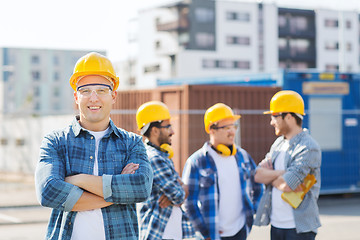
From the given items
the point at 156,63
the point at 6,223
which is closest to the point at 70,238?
the point at 6,223

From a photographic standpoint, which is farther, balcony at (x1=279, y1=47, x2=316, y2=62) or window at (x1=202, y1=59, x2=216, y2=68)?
balcony at (x1=279, y1=47, x2=316, y2=62)

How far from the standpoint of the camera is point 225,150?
18.4 ft

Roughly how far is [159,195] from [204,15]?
68356 mm

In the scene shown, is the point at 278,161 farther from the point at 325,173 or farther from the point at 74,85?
the point at 325,173

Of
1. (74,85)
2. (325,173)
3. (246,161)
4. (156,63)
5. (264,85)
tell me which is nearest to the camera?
(74,85)

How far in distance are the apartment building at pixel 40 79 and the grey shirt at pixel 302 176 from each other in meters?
77.9

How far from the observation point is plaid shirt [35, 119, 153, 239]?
10.6 feet

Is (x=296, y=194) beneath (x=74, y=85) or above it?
beneath

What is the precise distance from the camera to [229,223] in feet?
18.0

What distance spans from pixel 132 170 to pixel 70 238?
1.58 feet

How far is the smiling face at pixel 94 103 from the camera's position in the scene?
3338mm

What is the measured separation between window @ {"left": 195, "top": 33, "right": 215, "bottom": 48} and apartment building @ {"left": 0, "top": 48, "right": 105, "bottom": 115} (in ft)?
66.8

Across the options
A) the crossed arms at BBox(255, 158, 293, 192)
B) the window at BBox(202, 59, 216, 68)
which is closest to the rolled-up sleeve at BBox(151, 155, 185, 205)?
the crossed arms at BBox(255, 158, 293, 192)

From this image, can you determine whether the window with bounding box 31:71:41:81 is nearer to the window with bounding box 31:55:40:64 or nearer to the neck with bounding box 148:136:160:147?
the window with bounding box 31:55:40:64
